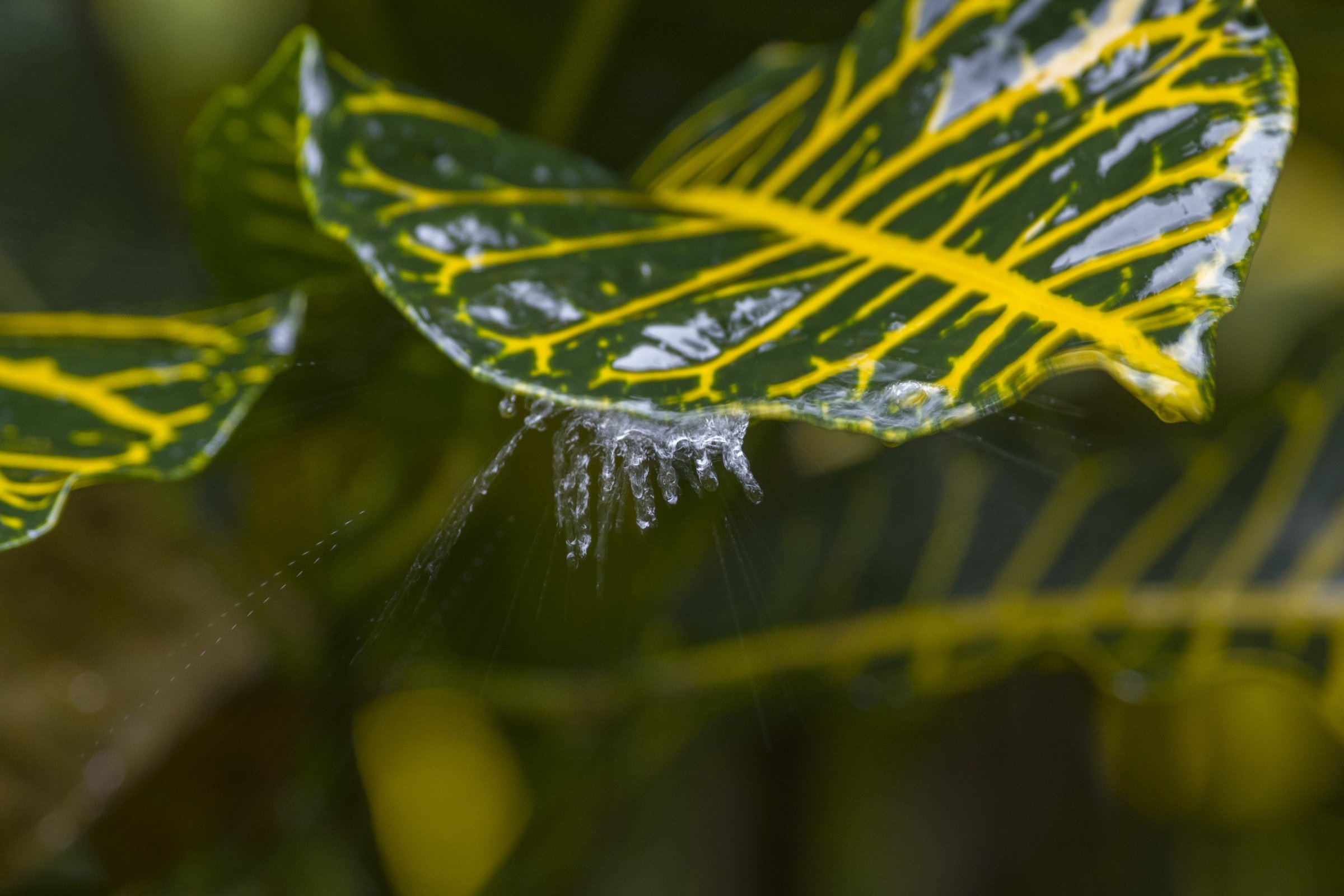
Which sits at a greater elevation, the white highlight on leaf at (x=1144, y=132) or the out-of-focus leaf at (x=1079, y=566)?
the white highlight on leaf at (x=1144, y=132)

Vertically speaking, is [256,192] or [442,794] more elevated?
[256,192]

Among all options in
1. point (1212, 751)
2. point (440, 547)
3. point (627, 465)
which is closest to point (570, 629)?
point (440, 547)

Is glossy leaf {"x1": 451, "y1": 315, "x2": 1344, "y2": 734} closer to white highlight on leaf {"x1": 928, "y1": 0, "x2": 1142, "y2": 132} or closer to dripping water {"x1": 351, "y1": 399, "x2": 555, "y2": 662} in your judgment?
dripping water {"x1": 351, "y1": 399, "x2": 555, "y2": 662}

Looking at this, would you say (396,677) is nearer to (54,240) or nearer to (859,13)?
(54,240)

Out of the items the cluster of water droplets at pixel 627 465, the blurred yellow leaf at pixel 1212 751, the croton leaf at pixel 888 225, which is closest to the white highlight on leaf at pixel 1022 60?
the croton leaf at pixel 888 225

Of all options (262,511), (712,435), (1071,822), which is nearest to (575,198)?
(712,435)

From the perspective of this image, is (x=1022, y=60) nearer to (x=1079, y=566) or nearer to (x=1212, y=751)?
(x=1079, y=566)

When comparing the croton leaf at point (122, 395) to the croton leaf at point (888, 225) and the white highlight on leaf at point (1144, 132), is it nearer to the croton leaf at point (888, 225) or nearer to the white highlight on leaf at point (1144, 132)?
the croton leaf at point (888, 225)
